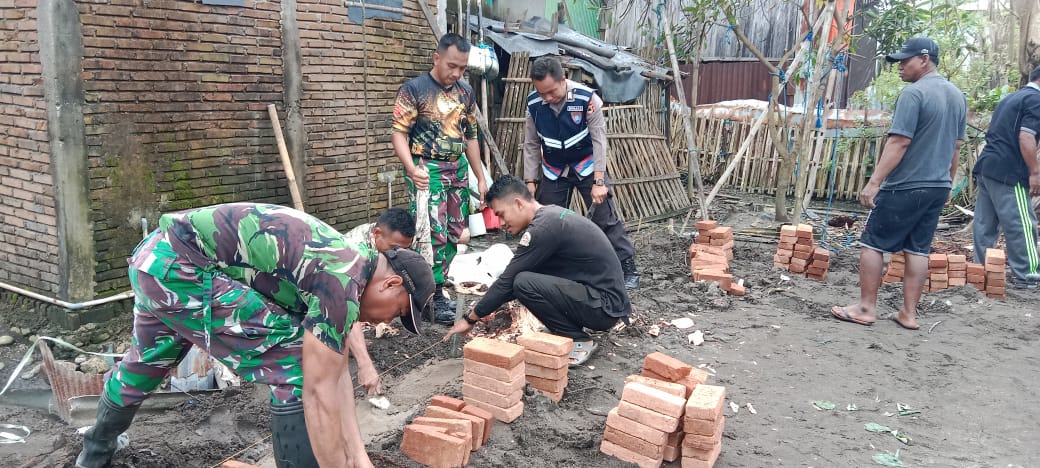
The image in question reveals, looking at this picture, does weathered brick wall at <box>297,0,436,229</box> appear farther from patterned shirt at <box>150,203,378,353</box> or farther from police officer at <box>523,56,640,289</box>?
patterned shirt at <box>150,203,378,353</box>

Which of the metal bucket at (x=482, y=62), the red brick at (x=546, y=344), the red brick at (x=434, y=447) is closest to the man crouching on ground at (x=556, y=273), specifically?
the red brick at (x=546, y=344)

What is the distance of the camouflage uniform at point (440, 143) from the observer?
5344mm

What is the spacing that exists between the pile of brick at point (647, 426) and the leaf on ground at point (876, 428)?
A: 3.45 feet

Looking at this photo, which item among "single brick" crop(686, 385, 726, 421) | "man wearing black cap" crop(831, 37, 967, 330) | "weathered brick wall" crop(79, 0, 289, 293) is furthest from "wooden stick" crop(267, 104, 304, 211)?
"man wearing black cap" crop(831, 37, 967, 330)

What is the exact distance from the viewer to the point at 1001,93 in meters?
9.32

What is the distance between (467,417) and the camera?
3359mm

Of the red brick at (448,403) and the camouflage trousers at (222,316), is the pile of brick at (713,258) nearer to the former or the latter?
the red brick at (448,403)

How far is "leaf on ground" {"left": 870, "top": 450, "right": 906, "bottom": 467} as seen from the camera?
343 cm

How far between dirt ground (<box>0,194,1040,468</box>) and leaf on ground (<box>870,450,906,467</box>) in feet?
0.16

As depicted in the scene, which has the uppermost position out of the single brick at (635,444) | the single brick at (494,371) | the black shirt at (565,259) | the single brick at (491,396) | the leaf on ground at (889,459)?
the black shirt at (565,259)

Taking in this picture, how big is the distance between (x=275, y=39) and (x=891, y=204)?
17.3ft

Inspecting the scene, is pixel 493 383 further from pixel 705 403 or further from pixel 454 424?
pixel 705 403

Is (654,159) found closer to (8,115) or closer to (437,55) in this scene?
(437,55)

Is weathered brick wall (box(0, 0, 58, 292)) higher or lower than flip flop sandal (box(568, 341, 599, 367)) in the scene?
higher
